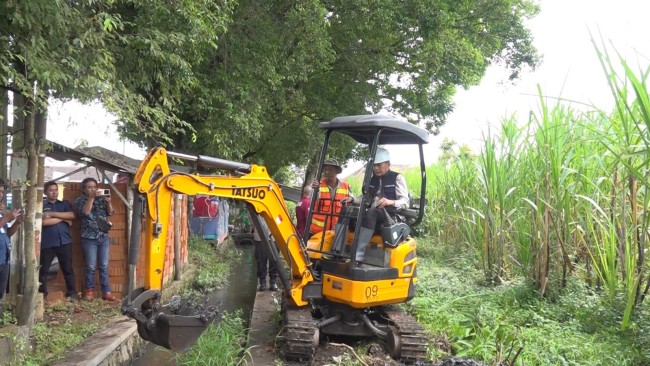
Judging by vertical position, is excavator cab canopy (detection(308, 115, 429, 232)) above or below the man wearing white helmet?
above

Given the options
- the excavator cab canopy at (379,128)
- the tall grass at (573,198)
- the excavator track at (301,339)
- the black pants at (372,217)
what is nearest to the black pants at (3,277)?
the excavator track at (301,339)

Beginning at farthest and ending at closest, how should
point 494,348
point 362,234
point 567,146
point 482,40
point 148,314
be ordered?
point 482,40 → point 567,146 → point 362,234 → point 494,348 → point 148,314

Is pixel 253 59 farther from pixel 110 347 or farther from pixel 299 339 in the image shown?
pixel 299 339

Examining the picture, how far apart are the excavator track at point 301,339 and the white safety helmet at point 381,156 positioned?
5.47 ft

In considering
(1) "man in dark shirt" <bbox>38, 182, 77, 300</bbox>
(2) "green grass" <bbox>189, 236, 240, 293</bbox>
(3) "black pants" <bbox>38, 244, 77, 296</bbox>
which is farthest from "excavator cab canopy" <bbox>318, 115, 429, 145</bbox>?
(2) "green grass" <bbox>189, 236, 240, 293</bbox>

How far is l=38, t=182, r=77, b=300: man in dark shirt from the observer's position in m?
6.55

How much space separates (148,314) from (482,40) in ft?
43.5

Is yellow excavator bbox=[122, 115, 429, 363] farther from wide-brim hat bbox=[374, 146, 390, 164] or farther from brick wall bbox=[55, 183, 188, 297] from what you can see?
brick wall bbox=[55, 183, 188, 297]

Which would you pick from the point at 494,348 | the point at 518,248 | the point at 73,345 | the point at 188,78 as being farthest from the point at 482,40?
the point at 73,345

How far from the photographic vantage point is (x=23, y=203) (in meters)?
5.75

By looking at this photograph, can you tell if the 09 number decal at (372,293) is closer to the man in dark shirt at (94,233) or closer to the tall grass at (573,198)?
the tall grass at (573,198)

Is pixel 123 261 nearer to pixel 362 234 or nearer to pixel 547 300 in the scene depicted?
pixel 362 234

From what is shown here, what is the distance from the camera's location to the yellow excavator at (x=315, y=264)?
3811 mm

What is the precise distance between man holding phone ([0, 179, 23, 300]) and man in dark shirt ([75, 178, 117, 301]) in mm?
1211
